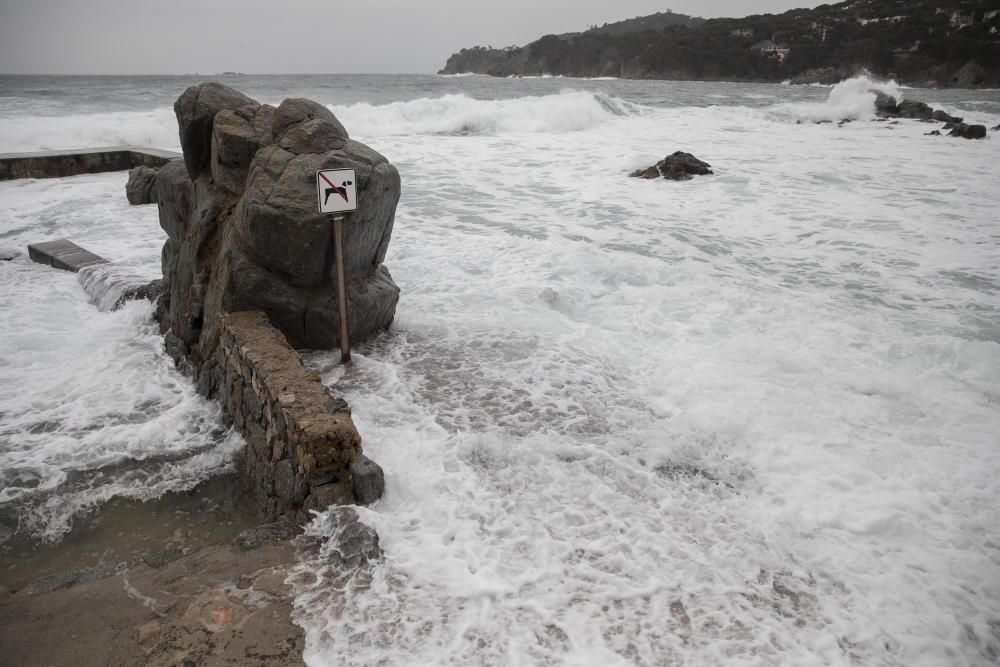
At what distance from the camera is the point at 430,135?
24.8 m

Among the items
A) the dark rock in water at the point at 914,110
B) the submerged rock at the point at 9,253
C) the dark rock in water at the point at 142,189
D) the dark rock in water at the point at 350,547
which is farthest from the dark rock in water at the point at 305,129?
the dark rock in water at the point at 914,110

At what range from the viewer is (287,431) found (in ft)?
12.0

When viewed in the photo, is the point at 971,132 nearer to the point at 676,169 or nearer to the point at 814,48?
the point at 676,169

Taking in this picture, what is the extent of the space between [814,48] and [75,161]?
98723mm

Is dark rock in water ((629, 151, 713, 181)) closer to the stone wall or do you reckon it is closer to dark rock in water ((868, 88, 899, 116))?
the stone wall

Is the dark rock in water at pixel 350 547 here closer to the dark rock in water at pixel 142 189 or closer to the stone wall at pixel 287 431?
the stone wall at pixel 287 431

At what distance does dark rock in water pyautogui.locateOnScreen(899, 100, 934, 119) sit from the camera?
3018 cm

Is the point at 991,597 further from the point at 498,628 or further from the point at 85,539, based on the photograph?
the point at 85,539

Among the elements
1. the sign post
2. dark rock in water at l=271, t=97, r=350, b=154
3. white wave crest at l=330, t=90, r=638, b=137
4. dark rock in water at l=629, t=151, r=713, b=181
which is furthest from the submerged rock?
white wave crest at l=330, t=90, r=638, b=137

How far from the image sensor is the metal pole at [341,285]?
4.74 m

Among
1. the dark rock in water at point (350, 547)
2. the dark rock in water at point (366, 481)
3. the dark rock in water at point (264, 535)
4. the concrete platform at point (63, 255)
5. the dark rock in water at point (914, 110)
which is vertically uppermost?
the dark rock in water at point (914, 110)

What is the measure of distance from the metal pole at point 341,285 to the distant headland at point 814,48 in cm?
8876

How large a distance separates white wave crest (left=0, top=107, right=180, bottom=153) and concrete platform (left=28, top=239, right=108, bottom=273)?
43.4ft

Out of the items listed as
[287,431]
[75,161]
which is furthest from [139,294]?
[75,161]
